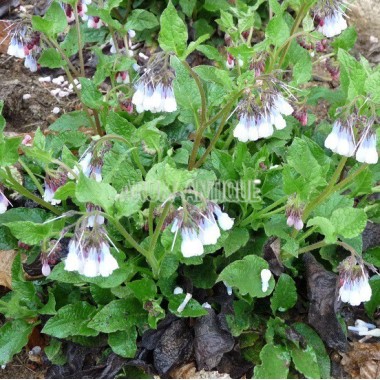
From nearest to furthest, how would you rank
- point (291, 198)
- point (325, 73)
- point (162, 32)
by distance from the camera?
1. point (162, 32)
2. point (291, 198)
3. point (325, 73)

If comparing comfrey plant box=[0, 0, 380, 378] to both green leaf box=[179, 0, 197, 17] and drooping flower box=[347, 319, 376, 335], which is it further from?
green leaf box=[179, 0, 197, 17]

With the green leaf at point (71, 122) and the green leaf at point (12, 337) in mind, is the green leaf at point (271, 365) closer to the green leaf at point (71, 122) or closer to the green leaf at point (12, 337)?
the green leaf at point (12, 337)

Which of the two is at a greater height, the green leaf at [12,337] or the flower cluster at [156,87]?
the flower cluster at [156,87]

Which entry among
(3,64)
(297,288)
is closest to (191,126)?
(297,288)

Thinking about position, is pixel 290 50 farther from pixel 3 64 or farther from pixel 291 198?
pixel 3 64

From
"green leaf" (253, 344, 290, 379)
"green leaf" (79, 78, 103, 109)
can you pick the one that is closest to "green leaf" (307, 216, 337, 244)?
"green leaf" (253, 344, 290, 379)

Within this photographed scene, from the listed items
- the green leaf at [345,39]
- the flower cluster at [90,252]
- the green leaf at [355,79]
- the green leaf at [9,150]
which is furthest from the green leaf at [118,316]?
the green leaf at [345,39]
